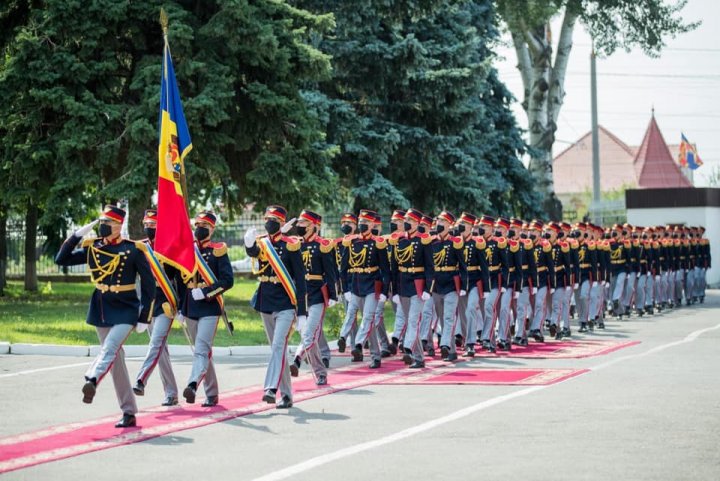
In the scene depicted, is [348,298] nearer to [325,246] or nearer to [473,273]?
[473,273]

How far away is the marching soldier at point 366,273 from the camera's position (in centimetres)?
1680

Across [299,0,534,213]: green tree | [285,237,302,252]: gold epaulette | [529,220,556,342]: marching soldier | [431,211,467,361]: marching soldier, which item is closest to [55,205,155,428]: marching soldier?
[285,237,302,252]: gold epaulette

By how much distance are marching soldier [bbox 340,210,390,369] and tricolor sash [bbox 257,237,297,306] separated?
14.1 ft

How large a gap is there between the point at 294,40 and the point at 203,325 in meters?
15.5

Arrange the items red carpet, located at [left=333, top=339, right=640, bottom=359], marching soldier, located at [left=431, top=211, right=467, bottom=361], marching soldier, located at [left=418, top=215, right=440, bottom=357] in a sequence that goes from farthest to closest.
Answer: red carpet, located at [left=333, top=339, right=640, bottom=359]
marching soldier, located at [left=431, top=211, right=467, bottom=361]
marching soldier, located at [left=418, top=215, right=440, bottom=357]

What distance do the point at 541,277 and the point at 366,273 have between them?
17.3ft

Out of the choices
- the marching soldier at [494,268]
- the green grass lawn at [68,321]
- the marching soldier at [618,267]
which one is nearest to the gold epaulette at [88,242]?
the green grass lawn at [68,321]

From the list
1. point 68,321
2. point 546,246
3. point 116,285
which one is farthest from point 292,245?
point 68,321

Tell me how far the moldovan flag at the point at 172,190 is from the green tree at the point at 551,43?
24.6m

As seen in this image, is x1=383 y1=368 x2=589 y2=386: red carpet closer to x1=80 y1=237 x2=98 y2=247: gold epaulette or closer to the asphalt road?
the asphalt road

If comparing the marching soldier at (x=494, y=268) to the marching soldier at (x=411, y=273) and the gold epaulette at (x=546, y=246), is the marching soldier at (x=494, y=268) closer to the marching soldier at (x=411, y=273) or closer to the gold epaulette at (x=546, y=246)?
the gold epaulette at (x=546, y=246)

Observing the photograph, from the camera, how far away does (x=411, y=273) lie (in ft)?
55.6

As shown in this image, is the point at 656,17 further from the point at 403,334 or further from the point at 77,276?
the point at 403,334

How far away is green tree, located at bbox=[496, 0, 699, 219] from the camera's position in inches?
1577
